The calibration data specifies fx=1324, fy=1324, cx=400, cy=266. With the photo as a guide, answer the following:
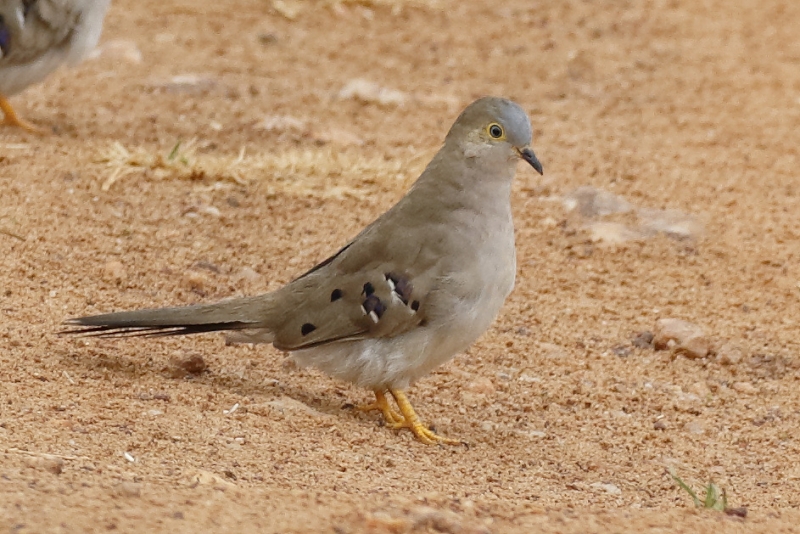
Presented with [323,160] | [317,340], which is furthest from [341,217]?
[317,340]

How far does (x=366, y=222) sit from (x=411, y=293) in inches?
83.3

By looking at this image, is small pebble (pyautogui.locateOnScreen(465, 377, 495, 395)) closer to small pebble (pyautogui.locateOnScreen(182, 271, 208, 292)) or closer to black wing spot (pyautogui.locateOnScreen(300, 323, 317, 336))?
black wing spot (pyautogui.locateOnScreen(300, 323, 317, 336))

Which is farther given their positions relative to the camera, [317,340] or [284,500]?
[317,340]

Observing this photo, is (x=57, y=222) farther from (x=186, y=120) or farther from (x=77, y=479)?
(x=77, y=479)

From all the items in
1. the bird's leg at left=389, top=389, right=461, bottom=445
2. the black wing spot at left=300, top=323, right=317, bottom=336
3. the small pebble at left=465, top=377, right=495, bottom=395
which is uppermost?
the black wing spot at left=300, top=323, right=317, bottom=336

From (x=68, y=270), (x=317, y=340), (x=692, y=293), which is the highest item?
(x=692, y=293)

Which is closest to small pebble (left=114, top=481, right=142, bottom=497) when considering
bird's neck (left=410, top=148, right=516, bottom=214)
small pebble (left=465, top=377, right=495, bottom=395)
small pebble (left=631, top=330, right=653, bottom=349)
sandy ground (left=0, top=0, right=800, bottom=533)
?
sandy ground (left=0, top=0, right=800, bottom=533)

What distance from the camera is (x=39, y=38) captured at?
7.73 metres

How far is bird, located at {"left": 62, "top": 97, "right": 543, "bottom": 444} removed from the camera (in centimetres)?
495

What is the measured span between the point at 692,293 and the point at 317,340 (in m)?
2.36

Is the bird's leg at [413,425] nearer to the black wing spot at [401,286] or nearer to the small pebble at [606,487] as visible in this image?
the black wing spot at [401,286]

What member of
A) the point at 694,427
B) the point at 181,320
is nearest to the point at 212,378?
the point at 181,320

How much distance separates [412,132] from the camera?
860cm

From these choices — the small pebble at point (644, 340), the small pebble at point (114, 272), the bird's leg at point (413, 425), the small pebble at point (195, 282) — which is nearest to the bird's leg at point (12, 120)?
the small pebble at point (114, 272)
